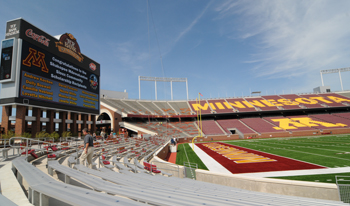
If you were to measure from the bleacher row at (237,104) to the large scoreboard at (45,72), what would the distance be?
20.4 metres

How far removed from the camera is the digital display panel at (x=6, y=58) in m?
16.6

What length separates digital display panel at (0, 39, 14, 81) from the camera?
1662 cm

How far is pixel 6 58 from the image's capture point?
16.8m

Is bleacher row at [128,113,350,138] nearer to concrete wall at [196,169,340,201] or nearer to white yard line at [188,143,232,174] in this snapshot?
white yard line at [188,143,232,174]

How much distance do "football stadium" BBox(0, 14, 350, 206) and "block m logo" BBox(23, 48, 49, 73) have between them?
10cm

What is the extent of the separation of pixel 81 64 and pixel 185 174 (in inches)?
905

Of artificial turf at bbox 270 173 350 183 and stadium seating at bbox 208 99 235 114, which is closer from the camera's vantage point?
artificial turf at bbox 270 173 350 183

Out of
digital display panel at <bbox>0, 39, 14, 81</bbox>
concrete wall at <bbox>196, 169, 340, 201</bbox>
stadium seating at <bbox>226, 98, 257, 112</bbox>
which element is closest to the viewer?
concrete wall at <bbox>196, 169, 340, 201</bbox>

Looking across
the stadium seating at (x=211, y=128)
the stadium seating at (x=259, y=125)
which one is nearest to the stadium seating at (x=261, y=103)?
the stadium seating at (x=259, y=125)

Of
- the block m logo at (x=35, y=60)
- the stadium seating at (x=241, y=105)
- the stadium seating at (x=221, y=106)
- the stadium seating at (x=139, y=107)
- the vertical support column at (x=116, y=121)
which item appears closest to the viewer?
the block m logo at (x=35, y=60)

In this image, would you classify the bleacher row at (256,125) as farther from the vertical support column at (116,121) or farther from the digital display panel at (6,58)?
the digital display panel at (6,58)

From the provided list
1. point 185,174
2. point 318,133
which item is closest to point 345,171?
point 185,174

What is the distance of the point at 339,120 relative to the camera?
44.5 m

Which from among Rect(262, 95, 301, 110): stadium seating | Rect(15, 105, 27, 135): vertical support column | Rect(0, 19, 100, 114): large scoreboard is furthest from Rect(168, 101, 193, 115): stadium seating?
Rect(15, 105, 27, 135): vertical support column
